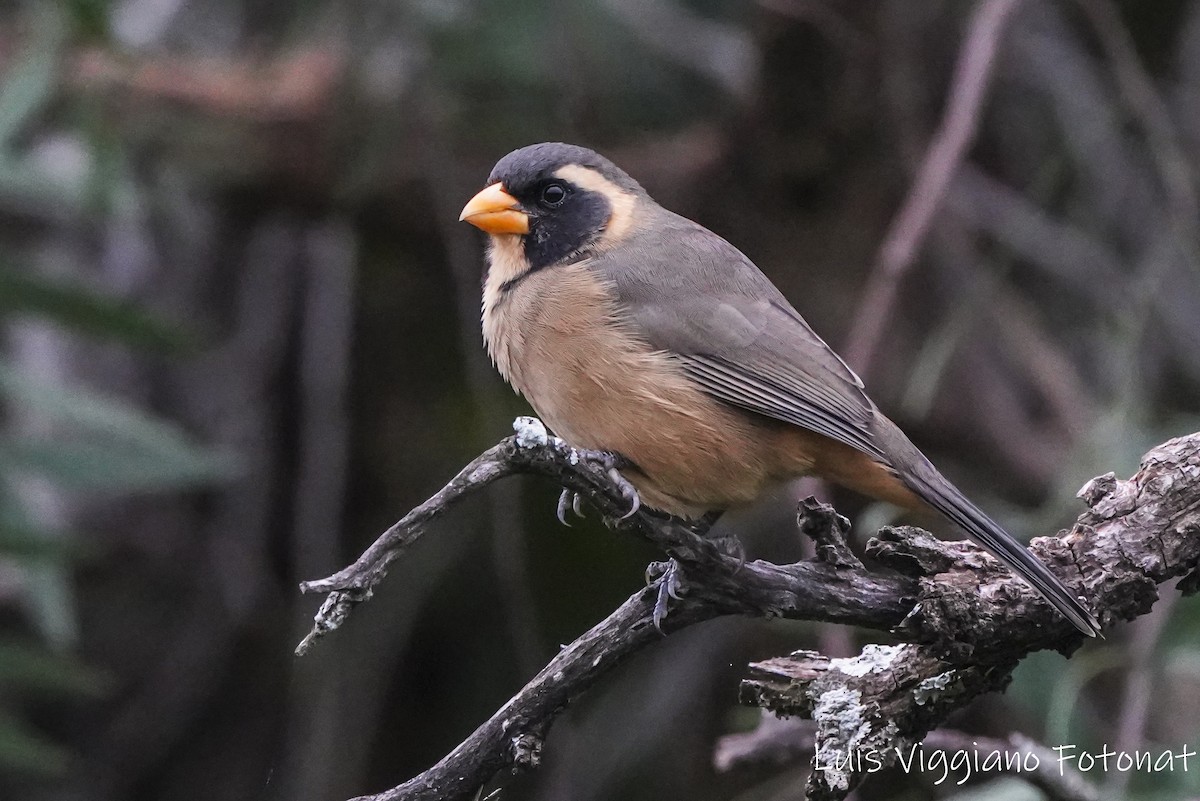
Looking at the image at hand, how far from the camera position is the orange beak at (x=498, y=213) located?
372 cm

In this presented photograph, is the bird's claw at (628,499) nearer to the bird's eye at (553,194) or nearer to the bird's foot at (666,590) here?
the bird's foot at (666,590)

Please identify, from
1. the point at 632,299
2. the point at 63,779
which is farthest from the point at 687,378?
the point at 63,779

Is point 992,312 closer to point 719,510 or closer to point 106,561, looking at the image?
point 719,510

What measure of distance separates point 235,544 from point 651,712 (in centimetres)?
188

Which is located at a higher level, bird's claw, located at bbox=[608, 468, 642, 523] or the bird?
the bird

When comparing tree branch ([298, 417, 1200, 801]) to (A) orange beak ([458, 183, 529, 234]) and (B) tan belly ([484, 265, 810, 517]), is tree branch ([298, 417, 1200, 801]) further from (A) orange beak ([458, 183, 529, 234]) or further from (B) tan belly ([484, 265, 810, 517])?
(A) orange beak ([458, 183, 529, 234])

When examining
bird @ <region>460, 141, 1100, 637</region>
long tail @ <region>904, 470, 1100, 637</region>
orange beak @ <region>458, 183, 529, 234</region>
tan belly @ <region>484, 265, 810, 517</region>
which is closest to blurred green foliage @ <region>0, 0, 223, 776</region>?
orange beak @ <region>458, 183, 529, 234</region>

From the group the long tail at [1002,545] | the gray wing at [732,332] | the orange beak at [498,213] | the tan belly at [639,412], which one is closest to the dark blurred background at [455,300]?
the gray wing at [732,332]

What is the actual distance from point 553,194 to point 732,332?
652mm

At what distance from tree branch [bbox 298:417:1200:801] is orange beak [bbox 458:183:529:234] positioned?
1238mm

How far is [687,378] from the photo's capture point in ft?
11.1

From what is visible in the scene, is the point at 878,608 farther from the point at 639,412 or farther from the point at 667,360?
the point at 667,360

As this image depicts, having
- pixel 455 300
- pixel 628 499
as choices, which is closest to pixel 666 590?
pixel 628 499

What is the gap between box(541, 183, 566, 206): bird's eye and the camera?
379cm
